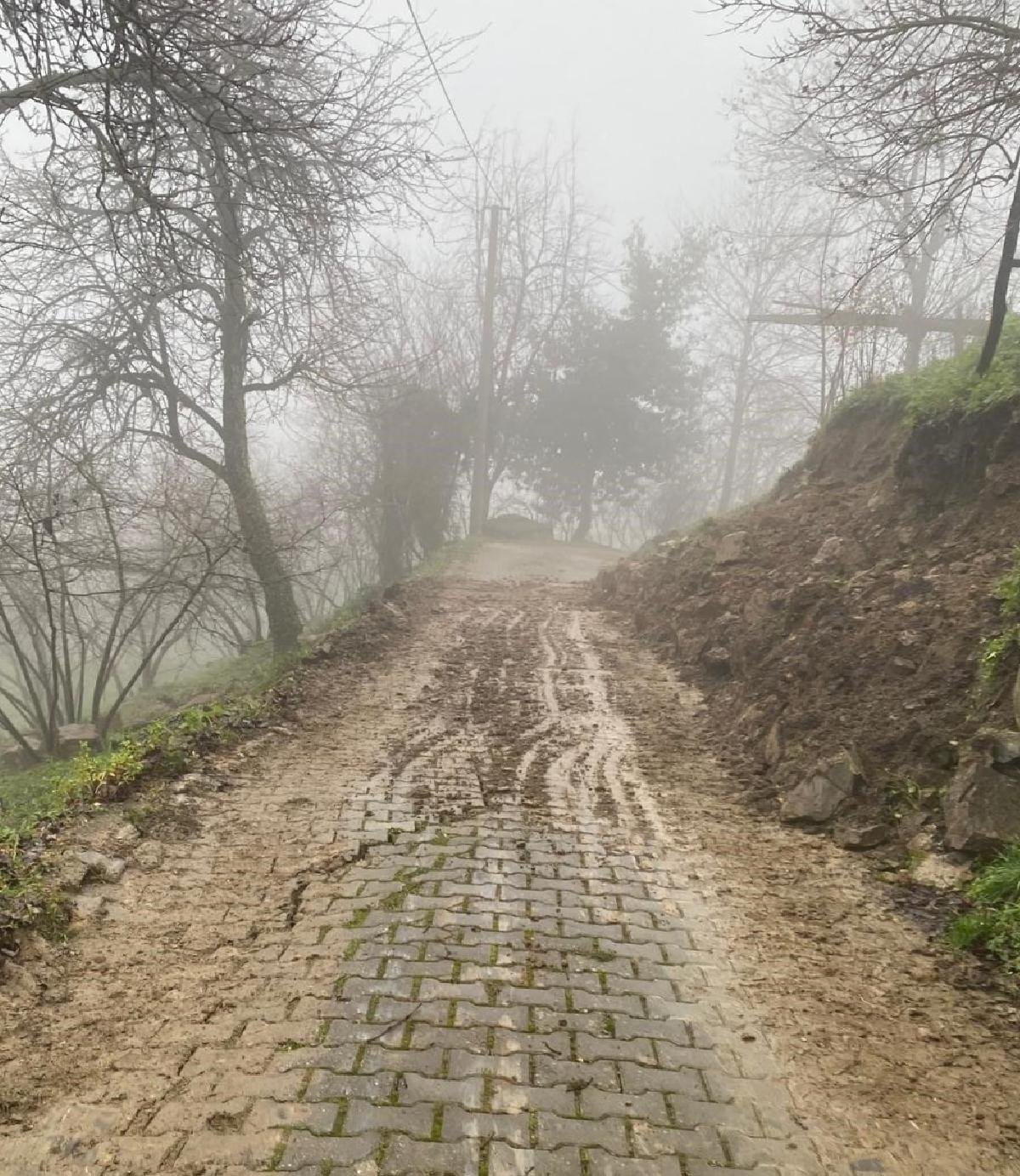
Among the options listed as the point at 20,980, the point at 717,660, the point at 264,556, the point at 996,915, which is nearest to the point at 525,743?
the point at 717,660

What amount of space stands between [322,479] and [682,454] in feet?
51.1

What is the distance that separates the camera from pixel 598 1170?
2.56 meters

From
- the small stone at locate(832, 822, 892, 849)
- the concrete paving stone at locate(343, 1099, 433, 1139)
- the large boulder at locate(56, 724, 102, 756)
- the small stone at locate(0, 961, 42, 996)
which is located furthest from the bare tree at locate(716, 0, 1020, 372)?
the large boulder at locate(56, 724, 102, 756)

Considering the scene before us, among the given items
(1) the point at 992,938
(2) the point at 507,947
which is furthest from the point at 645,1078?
(1) the point at 992,938

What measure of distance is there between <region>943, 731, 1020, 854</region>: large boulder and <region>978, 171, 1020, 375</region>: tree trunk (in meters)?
5.16

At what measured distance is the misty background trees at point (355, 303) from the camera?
643cm

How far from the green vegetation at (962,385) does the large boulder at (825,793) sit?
4.53m

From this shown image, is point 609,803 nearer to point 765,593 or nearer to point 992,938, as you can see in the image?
point 992,938

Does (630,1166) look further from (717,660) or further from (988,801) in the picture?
(717,660)

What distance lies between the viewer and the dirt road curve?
2666 millimetres

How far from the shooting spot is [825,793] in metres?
5.23

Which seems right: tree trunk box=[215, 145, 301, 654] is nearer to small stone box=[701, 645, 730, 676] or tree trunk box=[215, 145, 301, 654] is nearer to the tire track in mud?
the tire track in mud

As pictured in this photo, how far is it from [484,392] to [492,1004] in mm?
22568

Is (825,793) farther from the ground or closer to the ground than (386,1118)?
farther from the ground
